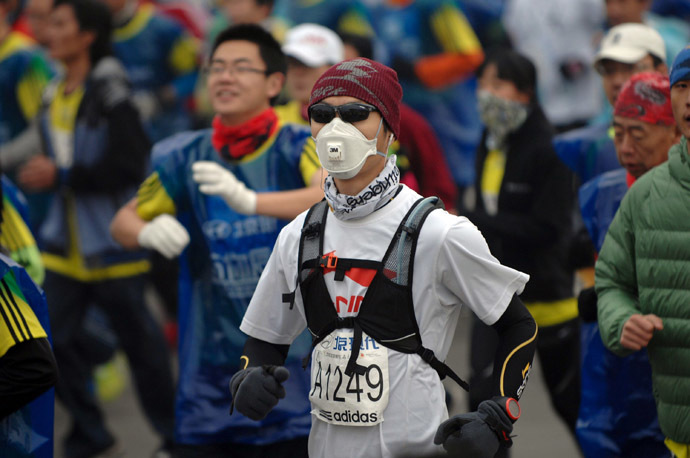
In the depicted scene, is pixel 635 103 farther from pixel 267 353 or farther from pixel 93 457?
pixel 93 457

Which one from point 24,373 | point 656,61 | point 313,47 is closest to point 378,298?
point 24,373

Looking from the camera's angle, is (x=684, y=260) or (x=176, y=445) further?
(x=176, y=445)

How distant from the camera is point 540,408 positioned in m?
8.48

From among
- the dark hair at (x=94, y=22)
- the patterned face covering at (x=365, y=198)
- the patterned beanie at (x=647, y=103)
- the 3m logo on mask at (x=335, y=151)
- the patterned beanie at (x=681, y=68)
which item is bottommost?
the patterned face covering at (x=365, y=198)

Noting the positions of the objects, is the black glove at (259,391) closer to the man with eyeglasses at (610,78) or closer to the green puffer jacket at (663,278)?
the green puffer jacket at (663,278)

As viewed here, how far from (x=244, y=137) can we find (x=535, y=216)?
5.86 feet

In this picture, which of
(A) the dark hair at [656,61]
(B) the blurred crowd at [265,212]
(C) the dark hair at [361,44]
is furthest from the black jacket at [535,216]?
(C) the dark hair at [361,44]

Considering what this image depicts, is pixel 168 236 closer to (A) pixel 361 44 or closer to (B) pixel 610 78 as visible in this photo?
(B) pixel 610 78

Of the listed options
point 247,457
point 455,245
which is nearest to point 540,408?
point 247,457

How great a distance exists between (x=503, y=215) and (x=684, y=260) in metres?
2.22

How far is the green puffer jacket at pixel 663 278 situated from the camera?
14.3ft

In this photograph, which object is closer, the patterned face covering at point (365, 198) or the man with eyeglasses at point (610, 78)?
the patterned face covering at point (365, 198)

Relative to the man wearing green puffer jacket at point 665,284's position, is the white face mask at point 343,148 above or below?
above

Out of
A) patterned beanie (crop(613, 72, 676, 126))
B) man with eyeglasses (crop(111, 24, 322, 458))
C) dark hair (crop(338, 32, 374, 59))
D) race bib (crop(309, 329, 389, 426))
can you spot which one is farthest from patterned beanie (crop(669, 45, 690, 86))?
dark hair (crop(338, 32, 374, 59))
